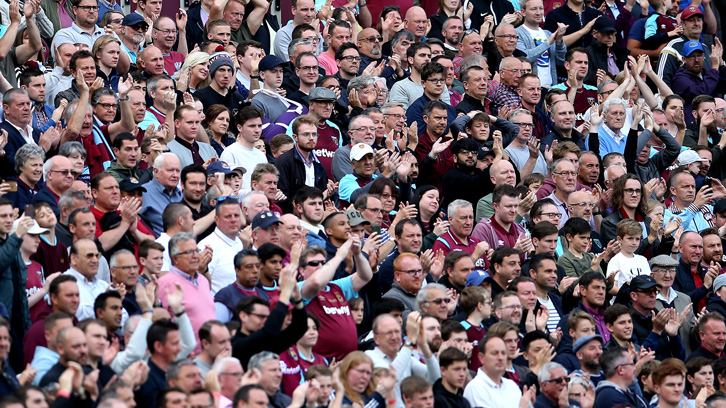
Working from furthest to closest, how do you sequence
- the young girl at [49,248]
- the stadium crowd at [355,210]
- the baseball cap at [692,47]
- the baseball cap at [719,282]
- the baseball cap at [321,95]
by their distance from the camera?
the baseball cap at [692,47], the baseball cap at [321,95], the baseball cap at [719,282], the young girl at [49,248], the stadium crowd at [355,210]

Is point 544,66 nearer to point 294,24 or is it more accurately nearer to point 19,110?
point 294,24

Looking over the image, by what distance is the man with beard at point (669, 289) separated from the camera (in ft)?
41.3

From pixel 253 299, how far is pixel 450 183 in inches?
159

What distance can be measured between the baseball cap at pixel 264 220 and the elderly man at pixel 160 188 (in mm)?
813

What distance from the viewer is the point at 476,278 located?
11.2 m

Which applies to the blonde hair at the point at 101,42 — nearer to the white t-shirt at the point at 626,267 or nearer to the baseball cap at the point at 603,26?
the white t-shirt at the point at 626,267

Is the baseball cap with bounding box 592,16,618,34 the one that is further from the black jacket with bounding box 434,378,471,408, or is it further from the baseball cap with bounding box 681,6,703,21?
the black jacket with bounding box 434,378,471,408

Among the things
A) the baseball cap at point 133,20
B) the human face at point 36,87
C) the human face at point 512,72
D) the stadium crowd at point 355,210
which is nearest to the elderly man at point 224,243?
the stadium crowd at point 355,210

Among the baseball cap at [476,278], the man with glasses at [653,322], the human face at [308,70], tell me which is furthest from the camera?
the human face at [308,70]

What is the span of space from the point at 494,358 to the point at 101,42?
5340mm

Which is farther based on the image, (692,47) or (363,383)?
(692,47)

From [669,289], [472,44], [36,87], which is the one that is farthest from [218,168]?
[472,44]

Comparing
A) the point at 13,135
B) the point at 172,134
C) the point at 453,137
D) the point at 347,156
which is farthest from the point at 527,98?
the point at 13,135

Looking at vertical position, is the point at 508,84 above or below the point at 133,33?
below
